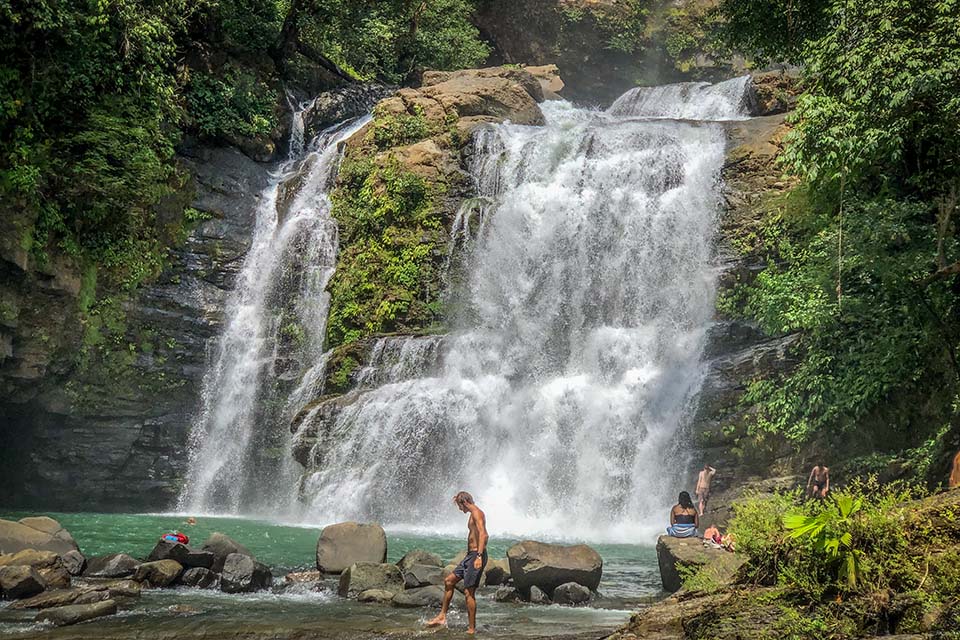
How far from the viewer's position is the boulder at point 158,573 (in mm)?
10492

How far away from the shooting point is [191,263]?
22219 millimetres

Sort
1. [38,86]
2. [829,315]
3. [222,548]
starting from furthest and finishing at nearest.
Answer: [38,86] < [829,315] < [222,548]

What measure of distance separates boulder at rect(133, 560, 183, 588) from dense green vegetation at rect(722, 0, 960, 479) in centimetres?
1075

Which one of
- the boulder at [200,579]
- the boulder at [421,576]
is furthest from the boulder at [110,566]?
the boulder at [421,576]

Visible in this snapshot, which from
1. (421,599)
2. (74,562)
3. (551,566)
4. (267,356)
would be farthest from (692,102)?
(74,562)

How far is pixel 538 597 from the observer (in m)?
10.1

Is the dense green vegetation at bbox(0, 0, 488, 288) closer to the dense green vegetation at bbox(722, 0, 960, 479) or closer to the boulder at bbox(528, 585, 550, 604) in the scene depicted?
the boulder at bbox(528, 585, 550, 604)

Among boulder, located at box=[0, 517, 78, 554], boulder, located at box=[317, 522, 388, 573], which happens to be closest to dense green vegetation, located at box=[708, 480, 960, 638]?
boulder, located at box=[317, 522, 388, 573]

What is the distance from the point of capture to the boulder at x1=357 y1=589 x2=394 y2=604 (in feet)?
32.1

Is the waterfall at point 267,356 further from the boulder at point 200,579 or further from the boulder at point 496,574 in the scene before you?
the boulder at point 496,574

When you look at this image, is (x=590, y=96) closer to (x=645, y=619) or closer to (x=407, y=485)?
(x=407, y=485)

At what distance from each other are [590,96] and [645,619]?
35646 millimetres

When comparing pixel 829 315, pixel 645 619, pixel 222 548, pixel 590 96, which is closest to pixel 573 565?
pixel 645 619

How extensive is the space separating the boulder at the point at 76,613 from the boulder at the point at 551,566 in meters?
4.77
